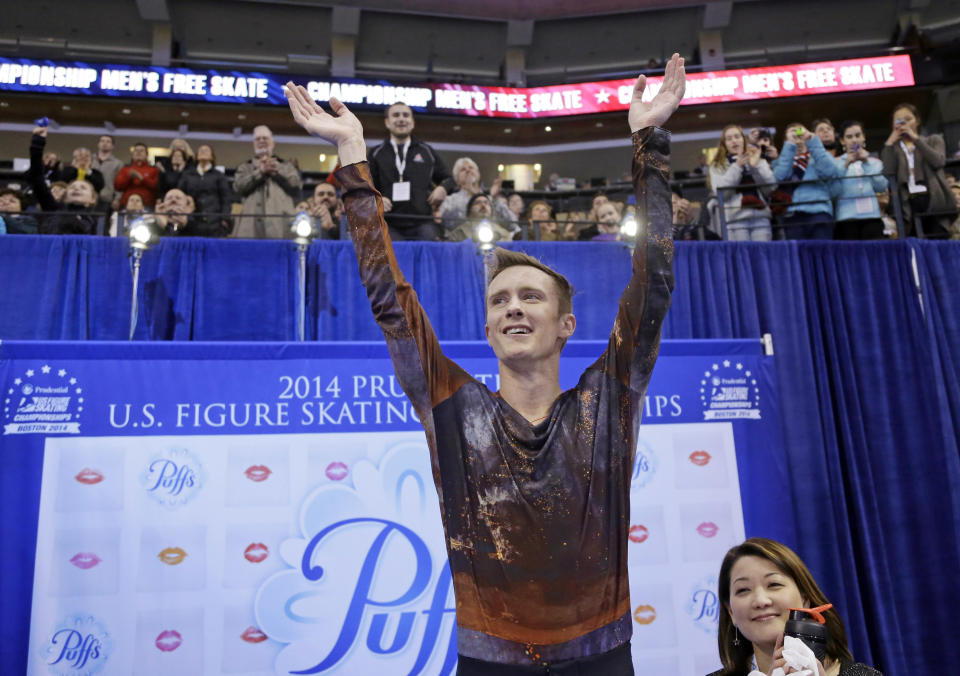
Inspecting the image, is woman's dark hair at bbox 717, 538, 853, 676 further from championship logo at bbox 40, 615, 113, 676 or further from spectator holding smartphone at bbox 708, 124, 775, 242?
spectator holding smartphone at bbox 708, 124, 775, 242

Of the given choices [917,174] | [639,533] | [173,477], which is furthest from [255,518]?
[917,174]

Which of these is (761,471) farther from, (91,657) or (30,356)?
(30,356)

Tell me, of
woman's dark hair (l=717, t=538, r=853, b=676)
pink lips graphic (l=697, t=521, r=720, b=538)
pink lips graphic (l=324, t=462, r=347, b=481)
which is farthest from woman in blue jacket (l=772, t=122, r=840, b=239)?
woman's dark hair (l=717, t=538, r=853, b=676)

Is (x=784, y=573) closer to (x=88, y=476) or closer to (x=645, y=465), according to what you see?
(x=645, y=465)

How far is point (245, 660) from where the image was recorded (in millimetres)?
3459

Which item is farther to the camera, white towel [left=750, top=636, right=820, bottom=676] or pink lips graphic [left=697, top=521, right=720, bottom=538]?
pink lips graphic [left=697, top=521, right=720, bottom=538]

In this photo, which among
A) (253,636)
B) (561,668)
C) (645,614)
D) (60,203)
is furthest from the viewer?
(60,203)

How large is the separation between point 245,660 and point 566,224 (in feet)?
10.8

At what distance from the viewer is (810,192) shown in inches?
207

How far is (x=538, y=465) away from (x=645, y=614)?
273 cm

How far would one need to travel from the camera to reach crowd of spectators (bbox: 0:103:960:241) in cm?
493

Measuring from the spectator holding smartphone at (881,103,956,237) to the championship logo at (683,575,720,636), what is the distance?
9.90 feet

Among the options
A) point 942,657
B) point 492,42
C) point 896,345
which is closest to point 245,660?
point 942,657

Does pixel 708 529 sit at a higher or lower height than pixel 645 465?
lower
